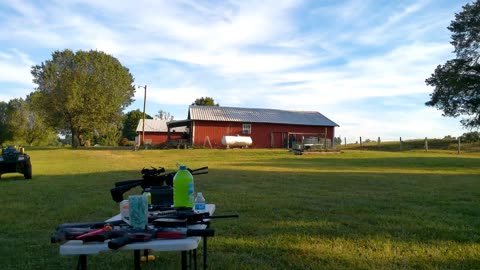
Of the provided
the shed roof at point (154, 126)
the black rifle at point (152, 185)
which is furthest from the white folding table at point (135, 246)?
the shed roof at point (154, 126)

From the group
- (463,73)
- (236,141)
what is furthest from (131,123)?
(463,73)

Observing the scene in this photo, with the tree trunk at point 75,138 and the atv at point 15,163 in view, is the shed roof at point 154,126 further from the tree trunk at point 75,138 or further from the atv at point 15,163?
the atv at point 15,163

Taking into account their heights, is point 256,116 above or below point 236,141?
above

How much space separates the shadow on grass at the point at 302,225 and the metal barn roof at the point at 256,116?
33030mm

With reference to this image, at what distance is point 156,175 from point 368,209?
5.29m

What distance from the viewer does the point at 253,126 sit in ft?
151

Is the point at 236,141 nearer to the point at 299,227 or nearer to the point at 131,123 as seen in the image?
the point at 299,227

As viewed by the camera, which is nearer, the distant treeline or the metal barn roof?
the distant treeline

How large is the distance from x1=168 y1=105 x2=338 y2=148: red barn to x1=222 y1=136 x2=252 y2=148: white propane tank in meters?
0.85

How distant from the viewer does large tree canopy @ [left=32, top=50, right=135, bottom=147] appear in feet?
163

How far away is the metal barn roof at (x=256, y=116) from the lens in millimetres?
45000

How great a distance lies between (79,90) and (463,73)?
Answer: 128ft

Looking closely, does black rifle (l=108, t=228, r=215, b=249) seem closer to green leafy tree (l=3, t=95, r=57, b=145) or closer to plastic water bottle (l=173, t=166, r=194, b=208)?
plastic water bottle (l=173, t=166, r=194, b=208)

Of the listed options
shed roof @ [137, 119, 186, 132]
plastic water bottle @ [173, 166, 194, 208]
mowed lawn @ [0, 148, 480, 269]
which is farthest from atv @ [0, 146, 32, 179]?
shed roof @ [137, 119, 186, 132]
